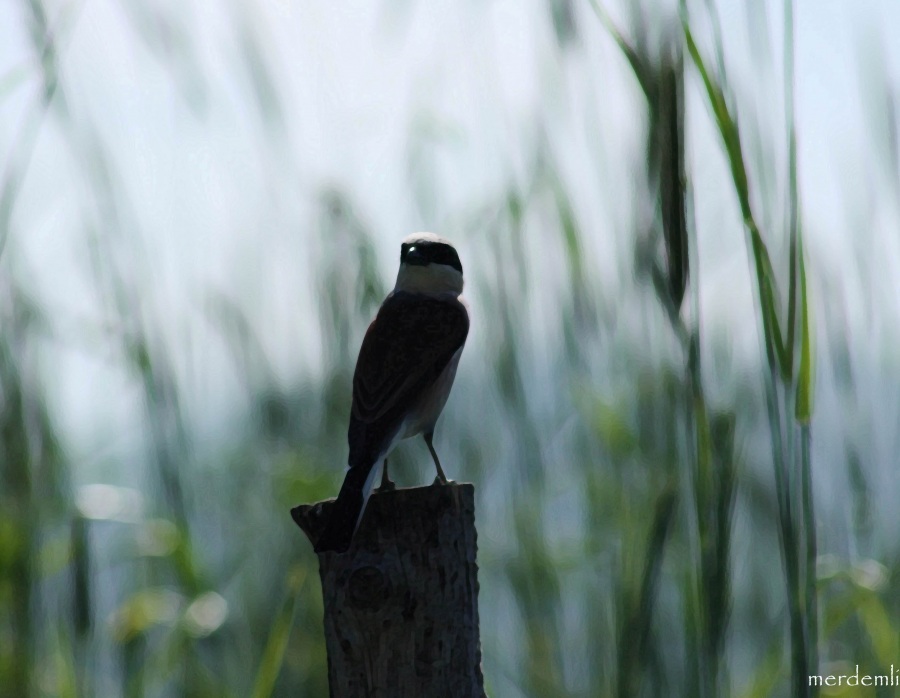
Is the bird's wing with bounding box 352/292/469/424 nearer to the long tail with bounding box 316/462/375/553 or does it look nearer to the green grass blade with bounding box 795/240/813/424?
the long tail with bounding box 316/462/375/553

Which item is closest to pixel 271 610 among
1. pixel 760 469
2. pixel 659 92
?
pixel 760 469

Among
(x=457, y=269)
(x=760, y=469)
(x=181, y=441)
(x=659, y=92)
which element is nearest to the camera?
(x=659, y=92)

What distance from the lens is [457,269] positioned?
2.93 m

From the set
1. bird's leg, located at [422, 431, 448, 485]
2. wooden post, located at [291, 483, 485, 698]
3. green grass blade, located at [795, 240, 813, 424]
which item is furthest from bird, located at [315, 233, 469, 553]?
green grass blade, located at [795, 240, 813, 424]

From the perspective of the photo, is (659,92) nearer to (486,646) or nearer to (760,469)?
(760,469)

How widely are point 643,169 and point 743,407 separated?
1090 mm

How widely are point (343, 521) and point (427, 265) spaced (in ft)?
4.41

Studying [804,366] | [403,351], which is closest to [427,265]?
[403,351]

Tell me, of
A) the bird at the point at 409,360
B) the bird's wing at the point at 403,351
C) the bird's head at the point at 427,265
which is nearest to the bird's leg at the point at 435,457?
the bird at the point at 409,360

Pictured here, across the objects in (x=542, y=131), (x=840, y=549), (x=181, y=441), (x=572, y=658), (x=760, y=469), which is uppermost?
(x=542, y=131)

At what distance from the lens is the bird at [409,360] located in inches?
82.8

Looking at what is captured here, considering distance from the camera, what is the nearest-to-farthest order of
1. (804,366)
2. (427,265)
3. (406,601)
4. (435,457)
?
(804,366) < (406,601) < (435,457) < (427,265)

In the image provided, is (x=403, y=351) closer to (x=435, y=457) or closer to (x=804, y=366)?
(x=435, y=457)

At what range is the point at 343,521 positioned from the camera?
62.1 inches
